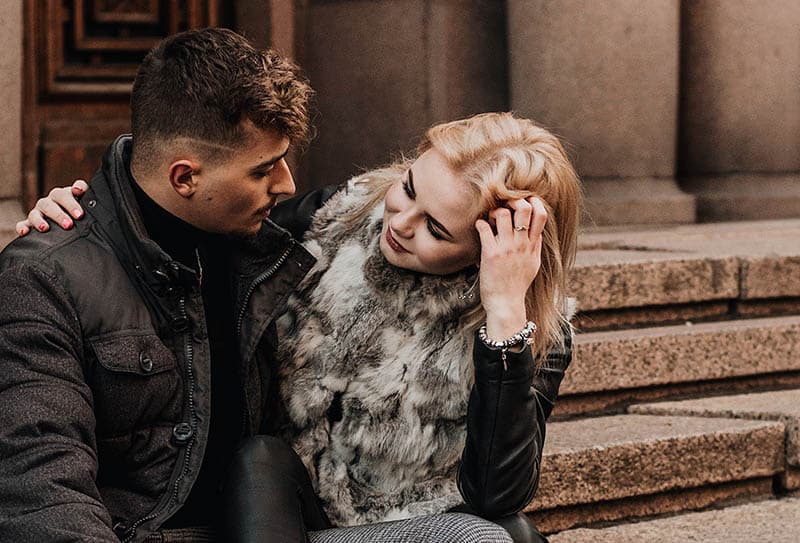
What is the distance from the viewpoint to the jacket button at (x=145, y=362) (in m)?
2.55

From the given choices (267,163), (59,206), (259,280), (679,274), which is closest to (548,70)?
(679,274)

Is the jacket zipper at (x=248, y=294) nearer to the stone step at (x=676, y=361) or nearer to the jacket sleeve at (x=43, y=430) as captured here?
the jacket sleeve at (x=43, y=430)

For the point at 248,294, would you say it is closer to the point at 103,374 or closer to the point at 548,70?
the point at 103,374

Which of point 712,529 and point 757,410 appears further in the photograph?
point 757,410

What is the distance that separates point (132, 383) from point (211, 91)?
53 cm

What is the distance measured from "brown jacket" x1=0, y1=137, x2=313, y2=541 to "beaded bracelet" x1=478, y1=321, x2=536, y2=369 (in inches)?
15.9

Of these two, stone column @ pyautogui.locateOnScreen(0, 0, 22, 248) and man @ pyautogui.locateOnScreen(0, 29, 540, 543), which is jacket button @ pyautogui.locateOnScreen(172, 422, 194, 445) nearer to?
man @ pyautogui.locateOnScreen(0, 29, 540, 543)

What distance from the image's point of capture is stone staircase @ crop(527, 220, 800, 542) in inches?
152

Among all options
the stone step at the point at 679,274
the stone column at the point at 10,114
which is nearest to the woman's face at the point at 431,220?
the stone step at the point at 679,274

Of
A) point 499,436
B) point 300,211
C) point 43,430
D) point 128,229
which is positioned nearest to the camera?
point 43,430

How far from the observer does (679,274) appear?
4809mm

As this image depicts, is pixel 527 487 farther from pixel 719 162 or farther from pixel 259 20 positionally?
pixel 719 162

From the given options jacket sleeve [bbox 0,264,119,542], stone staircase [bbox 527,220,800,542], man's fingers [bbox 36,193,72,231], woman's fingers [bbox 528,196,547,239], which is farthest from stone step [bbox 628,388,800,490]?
jacket sleeve [bbox 0,264,119,542]

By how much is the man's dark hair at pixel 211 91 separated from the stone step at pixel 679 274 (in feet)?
7.00
